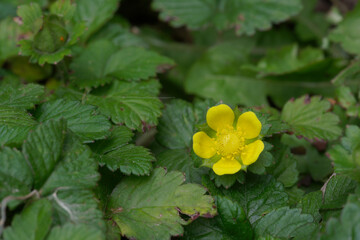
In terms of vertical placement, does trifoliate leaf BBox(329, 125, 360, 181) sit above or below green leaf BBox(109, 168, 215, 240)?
above

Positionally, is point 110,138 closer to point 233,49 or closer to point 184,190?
point 184,190

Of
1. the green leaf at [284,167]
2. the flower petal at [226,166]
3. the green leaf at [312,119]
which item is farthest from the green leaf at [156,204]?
the green leaf at [312,119]

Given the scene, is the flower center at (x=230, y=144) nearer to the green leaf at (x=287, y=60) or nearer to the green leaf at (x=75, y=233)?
the green leaf at (x=75, y=233)

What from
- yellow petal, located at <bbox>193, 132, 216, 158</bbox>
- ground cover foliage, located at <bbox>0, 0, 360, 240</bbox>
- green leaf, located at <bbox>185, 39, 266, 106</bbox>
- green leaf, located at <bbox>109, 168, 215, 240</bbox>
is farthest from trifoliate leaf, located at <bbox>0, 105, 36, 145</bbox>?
green leaf, located at <bbox>185, 39, 266, 106</bbox>

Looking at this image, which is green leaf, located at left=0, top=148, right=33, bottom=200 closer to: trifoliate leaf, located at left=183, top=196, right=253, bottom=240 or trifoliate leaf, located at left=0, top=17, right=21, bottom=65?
trifoliate leaf, located at left=183, top=196, right=253, bottom=240

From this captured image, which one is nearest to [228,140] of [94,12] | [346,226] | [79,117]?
[346,226]

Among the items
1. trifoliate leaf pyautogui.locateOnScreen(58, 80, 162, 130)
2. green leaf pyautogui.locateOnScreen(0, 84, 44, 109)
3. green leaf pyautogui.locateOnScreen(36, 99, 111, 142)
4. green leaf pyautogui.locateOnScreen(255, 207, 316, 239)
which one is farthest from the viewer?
trifoliate leaf pyautogui.locateOnScreen(58, 80, 162, 130)

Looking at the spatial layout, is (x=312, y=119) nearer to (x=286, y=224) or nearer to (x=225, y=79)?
(x=286, y=224)

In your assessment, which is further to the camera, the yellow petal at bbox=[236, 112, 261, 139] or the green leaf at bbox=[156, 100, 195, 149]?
the green leaf at bbox=[156, 100, 195, 149]

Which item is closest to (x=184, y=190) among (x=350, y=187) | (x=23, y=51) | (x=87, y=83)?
(x=350, y=187)
